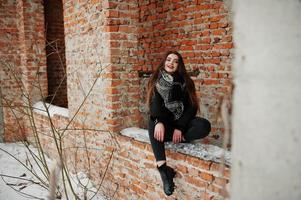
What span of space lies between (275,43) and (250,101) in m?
0.13

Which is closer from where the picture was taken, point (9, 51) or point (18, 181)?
point (18, 181)

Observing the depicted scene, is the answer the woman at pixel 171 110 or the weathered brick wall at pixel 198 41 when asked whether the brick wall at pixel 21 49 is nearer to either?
the weathered brick wall at pixel 198 41

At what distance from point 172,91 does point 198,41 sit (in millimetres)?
1206

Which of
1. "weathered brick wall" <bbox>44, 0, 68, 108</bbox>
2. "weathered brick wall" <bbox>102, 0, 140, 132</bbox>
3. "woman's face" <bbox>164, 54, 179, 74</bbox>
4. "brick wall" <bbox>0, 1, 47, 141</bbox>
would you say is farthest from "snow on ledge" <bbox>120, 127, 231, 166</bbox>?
"weathered brick wall" <bbox>44, 0, 68, 108</bbox>

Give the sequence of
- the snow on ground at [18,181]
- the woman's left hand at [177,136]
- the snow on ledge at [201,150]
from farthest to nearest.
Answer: the snow on ground at [18,181] < the woman's left hand at [177,136] < the snow on ledge at [201,150]

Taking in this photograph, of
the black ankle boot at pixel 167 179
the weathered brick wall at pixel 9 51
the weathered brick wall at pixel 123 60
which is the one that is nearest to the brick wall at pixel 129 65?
the weathered brick wall at pixel 123 60

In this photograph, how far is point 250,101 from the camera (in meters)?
0.59

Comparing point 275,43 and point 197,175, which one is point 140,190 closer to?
point 197,175

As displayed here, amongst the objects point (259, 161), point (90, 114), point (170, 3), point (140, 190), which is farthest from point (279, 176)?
point (170, 3)

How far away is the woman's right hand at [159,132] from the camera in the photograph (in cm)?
236

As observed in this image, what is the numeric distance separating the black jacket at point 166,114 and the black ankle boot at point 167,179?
1.28 ft

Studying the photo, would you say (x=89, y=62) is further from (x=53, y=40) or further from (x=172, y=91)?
(x=53, y=40)

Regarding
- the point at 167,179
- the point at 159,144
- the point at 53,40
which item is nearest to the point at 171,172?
the point at 167,179

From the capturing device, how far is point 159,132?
7.76 feet
